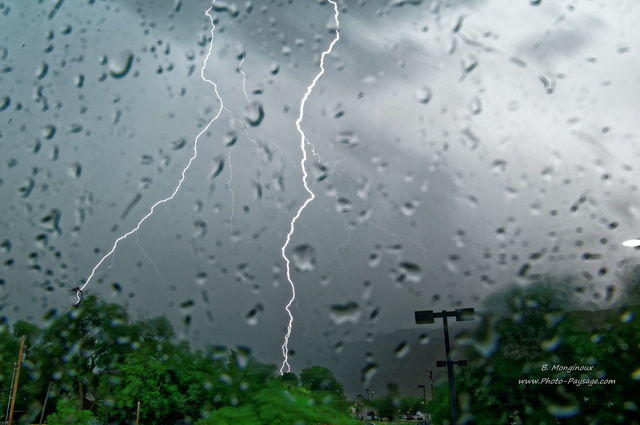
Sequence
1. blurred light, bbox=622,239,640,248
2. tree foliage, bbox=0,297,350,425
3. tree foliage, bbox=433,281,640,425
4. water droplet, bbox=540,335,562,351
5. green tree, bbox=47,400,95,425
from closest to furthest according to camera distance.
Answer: blurred light, bbox=622,239,640,248, tree foliage, bbox=0,297,350,425, tree foliage, bbox=433,281,640,425, green tree, bbox=47,400,95,425, water droplet, bbox=540,335,562,351

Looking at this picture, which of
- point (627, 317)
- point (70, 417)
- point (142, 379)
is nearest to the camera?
point (627, 317)

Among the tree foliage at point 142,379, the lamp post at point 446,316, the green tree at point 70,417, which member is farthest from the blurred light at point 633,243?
the green tree at point 70,417

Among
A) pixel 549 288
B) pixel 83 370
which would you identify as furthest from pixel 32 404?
pixel 549 288

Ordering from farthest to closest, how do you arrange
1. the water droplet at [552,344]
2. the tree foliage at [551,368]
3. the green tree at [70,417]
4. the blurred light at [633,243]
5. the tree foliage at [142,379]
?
1. the water droplet at [552,344]
2. the green tree at [70,417]
3. the tree foliage at [551,368]
4. the tree foliage at [142,379]
5. the blurred light at [633,243]

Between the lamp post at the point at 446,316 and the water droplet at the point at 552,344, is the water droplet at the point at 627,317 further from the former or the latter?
the lamp post at the point at 446,316

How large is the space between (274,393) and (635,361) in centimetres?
1811

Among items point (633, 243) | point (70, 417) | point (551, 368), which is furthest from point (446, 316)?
point (70, 417)

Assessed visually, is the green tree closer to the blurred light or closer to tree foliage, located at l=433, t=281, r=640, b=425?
tree foliage, located at l=433, t=281, r=640, b=425

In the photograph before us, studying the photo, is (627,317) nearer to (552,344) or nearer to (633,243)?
(552,344)

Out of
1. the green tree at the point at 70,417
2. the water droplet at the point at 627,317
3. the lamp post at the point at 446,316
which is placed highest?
the water droplet at the point at 627,317

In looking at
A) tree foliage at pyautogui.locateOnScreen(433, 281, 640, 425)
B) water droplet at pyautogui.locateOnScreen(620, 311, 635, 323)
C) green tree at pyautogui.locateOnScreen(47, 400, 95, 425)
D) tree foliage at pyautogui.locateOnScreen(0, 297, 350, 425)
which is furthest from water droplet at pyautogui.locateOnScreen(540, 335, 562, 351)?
green tree at pyautogui.locateOnScreen(47, 400, 95, 425)

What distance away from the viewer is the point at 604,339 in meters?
28.1

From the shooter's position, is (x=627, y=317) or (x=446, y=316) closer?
(x=446, y=316)

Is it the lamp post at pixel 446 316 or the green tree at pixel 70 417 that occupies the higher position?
the lamp post at pixel 446 316
